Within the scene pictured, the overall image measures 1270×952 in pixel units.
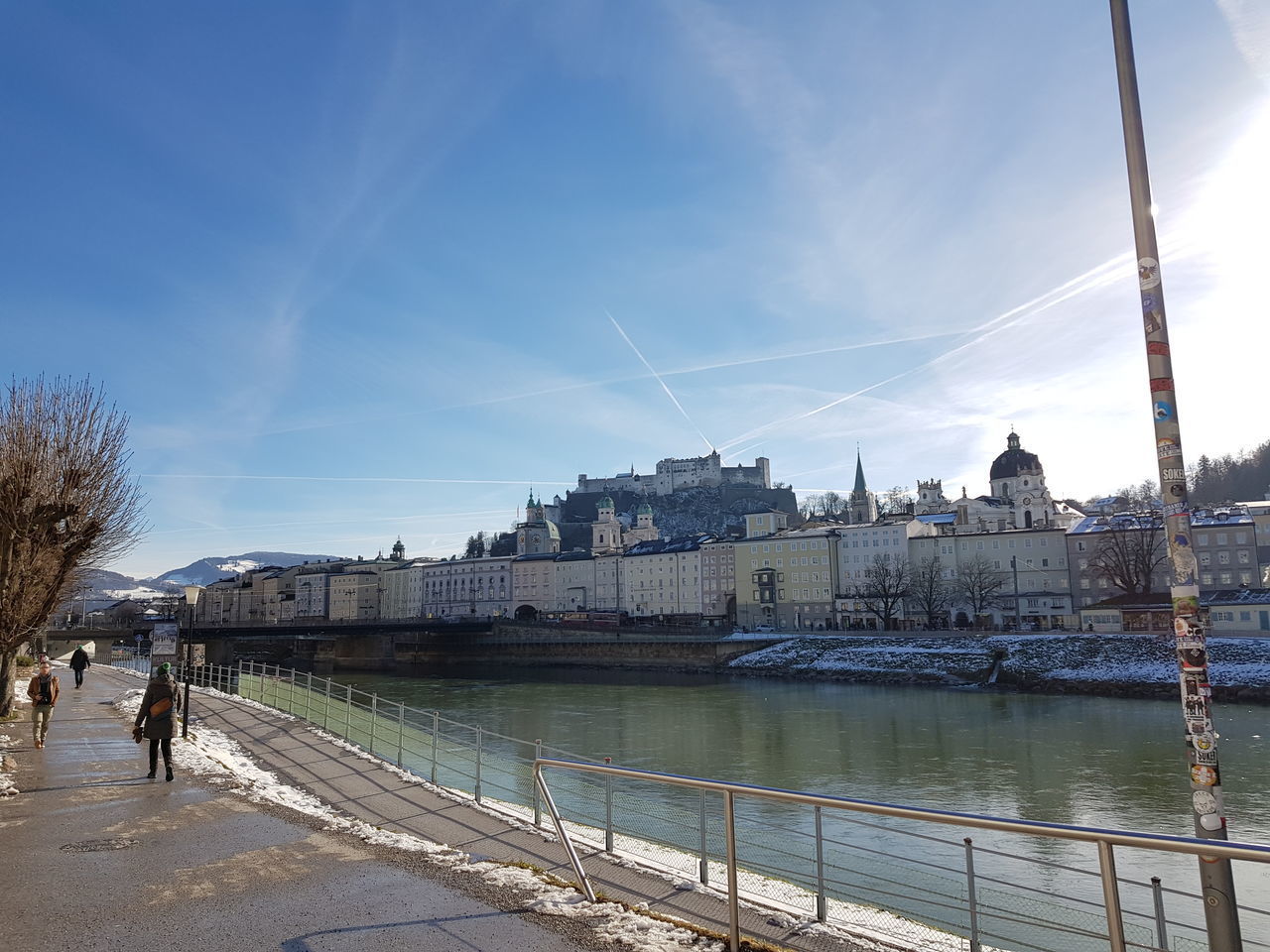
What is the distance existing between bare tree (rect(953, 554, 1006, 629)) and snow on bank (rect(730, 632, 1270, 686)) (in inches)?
608

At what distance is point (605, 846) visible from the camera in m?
8.58

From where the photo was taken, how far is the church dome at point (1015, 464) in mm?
93750

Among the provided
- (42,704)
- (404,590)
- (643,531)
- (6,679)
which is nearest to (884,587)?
(6,679)

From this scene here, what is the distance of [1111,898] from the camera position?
420 cm

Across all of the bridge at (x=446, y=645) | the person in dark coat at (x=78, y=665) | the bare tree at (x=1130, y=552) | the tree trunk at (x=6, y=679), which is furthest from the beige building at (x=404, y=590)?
the tree trunk at (x=6, y=679)

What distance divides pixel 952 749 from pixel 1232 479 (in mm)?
96714

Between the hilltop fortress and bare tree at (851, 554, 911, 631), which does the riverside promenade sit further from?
the hilltop fortress

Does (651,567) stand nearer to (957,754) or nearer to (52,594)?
(957,754)

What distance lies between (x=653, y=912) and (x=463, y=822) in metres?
3.95

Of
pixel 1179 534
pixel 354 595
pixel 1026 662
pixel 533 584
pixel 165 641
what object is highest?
pixel 533 584

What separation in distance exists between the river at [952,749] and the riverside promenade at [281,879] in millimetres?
8517

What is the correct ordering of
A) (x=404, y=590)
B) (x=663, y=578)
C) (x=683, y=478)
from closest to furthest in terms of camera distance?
(x=663, y=578) → (x=404, y=590) → (x=683, y=478)

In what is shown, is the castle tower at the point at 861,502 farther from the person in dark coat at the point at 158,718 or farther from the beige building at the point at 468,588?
the person in dark coat at the point at 158,718

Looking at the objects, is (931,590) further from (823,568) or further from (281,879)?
(281,879)
